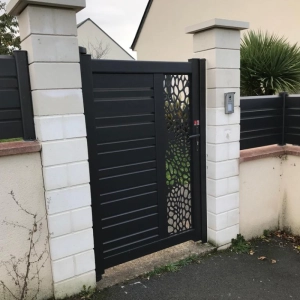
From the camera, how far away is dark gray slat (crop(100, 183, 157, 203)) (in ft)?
9.04

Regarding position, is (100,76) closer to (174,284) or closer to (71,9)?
(71,9)

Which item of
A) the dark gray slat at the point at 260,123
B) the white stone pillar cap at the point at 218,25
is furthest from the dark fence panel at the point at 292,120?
the white stone pillar cap at the point at 218,25

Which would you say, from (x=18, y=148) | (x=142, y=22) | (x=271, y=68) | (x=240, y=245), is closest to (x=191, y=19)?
(x=142, y=22)

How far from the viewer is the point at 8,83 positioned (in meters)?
2.19

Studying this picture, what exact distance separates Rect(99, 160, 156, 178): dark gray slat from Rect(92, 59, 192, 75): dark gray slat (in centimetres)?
84

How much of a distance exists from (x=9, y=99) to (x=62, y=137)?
1.49 feet

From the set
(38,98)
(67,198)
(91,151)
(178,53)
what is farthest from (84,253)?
(178,53)

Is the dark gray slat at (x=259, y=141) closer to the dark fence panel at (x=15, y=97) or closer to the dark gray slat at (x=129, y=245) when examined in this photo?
the dark gray slat at (x=129, y=245)

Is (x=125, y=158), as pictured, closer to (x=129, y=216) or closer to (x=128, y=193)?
(x=128, y=193)

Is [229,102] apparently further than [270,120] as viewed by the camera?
No

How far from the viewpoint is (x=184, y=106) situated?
3.10m

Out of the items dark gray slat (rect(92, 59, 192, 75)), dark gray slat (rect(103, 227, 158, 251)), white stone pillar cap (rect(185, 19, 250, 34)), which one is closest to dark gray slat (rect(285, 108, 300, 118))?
white stone pillar cap (rect(185, 19, 250, 34))

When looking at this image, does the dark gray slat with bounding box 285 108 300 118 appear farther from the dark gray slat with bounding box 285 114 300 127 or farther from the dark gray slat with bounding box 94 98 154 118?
the dark gray slat with bounding box 94 98 154 118

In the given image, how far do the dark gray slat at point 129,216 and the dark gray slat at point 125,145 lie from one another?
62 cm
